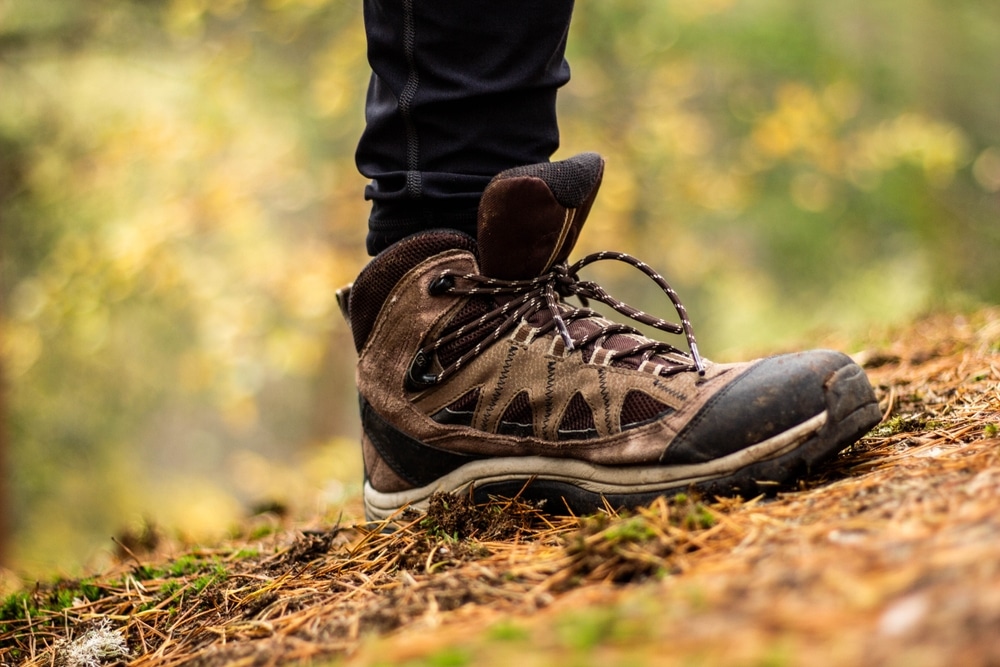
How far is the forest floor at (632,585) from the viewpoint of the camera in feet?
2.49

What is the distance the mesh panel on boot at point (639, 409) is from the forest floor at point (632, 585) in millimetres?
151

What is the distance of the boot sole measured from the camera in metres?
1.32

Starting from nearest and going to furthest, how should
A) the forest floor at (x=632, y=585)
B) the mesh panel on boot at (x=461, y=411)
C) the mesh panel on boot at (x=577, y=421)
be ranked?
1. the forest floor at (x=632, y=585)
2. the mesh panel on boot at (x=577, y=421)
3. the mesh panel on boot at (x=461, y=411)

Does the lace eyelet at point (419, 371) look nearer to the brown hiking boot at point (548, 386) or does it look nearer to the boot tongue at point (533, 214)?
the brown hiking boot at point (548, 386)

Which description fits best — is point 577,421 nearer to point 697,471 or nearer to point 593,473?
point 593,473

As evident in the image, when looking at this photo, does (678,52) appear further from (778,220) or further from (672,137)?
(778,220)

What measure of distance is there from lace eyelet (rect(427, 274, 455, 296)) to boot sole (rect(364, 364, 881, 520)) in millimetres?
351

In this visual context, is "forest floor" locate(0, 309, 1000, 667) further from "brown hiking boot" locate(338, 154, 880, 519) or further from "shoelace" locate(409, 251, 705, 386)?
"shoelace" locate(409, 251, 705, 386)

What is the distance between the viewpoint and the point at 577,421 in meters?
1.50

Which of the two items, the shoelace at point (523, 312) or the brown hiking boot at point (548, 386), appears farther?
the shoelace at point (523, 312)

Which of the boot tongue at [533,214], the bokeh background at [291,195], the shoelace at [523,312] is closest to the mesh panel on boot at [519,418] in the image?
the shoelace at [523,312]

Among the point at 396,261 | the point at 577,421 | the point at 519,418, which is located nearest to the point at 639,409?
the point at 577,421

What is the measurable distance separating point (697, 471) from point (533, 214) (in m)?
0.55

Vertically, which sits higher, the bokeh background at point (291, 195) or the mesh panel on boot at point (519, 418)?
the bokeh background at point (291, 195)
